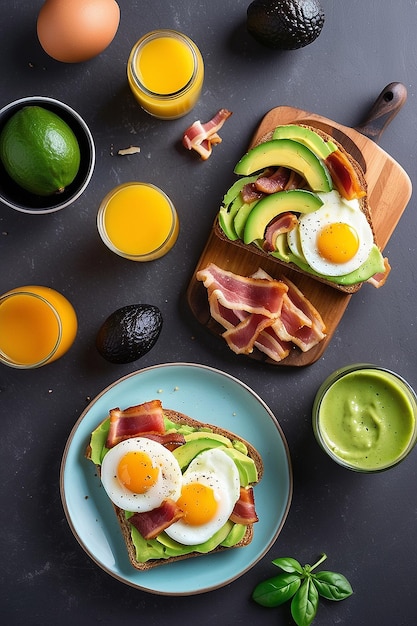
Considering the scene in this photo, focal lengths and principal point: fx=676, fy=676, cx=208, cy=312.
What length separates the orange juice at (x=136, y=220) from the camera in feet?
7.48

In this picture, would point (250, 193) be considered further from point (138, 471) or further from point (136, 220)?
point (138, 471)

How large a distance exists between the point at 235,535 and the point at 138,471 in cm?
41

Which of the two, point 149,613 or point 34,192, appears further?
point 149,613

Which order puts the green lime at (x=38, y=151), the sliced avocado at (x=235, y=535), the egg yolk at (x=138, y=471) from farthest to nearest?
the sliced avocado at (x=235, y=535)
the egg yolk at (x=138, y=471)
the green lime at (x=38, y=151)

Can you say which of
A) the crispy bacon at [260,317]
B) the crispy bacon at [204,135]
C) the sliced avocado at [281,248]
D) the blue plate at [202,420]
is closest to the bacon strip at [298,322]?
the crispy bacon at [260,317]

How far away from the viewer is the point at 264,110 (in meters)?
2.47

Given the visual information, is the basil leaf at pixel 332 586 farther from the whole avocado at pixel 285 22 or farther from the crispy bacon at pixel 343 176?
the whole avocado at pixel 285 22

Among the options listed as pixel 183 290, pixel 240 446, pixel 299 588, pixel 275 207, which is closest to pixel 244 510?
pixel 240 446

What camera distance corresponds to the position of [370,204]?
7.87 ft

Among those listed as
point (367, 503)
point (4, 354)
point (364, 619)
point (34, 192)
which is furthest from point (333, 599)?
point (34, 192)

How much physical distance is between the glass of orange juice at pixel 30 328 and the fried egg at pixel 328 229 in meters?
0.83

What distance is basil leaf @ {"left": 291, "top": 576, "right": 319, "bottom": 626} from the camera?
7.70ft

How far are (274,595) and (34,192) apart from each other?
1609mm

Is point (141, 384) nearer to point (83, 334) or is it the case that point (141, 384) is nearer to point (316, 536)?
point (83, 334)
